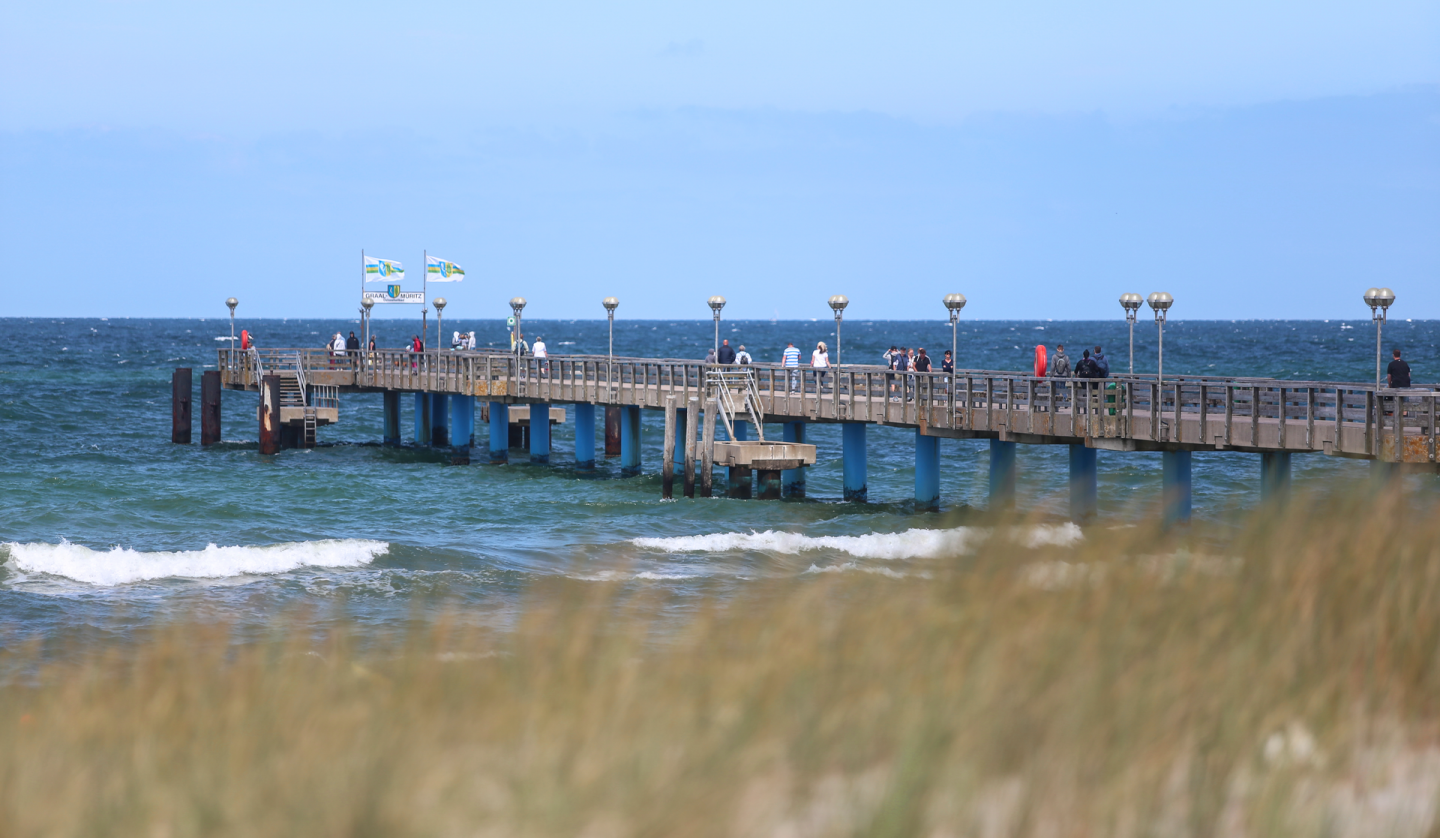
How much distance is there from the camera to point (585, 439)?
43531 millimetres

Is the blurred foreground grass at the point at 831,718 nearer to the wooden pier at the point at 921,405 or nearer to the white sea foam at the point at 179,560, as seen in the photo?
the wooden pier at the point at 921,405

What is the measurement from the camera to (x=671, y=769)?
528cm

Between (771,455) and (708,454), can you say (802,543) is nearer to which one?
(771,455)

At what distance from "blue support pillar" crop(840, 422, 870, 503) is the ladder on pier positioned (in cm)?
203

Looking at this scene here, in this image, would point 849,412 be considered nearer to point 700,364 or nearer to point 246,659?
point 700,364

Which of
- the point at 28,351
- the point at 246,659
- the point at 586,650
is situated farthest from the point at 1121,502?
the point at 28,351

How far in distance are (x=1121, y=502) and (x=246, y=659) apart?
4.84 metres

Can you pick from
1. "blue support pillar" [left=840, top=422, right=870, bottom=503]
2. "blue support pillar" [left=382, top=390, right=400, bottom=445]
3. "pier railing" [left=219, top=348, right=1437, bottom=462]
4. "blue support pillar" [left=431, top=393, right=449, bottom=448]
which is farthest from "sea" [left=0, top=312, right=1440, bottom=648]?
"pier railing" [left=219, top=348, right=1437, bottom=462]

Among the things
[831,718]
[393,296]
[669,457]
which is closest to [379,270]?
[393,296]

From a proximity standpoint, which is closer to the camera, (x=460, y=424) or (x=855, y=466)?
(x=855, y=466)

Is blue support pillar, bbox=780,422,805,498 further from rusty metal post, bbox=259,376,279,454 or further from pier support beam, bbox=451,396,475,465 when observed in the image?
rusty metal post, bbox=259,376,279,454

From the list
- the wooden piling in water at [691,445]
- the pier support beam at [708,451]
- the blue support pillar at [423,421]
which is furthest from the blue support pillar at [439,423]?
the pier support beam at [708,451]

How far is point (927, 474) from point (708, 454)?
4.79 m

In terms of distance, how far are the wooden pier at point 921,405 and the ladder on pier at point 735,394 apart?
39 mm
